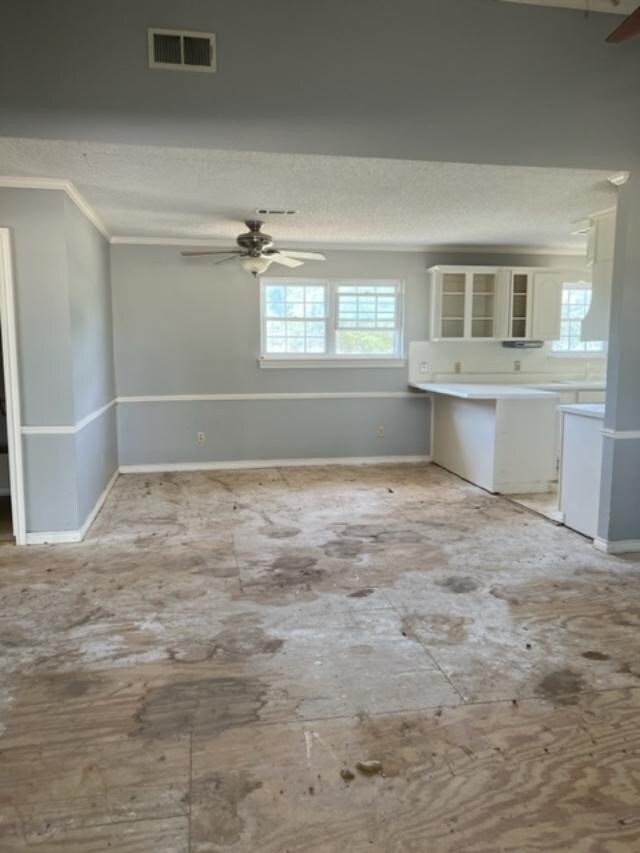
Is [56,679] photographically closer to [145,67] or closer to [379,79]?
[145,67]

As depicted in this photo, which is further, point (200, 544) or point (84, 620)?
point (200, 544)

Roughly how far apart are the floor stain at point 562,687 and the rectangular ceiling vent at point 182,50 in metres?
3.28

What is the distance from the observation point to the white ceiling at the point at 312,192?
11.0 ft

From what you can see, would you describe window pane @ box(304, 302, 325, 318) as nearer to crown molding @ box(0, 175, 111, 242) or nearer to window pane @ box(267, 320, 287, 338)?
window pane @ box(267, 320, 287, 338)

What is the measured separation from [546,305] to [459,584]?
161 inches

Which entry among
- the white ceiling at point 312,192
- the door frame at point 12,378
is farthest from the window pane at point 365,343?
the door frame at point 12,378

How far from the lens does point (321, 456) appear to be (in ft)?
21.8

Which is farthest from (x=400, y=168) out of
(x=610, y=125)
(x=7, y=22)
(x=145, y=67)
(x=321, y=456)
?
(x=321, y=456)

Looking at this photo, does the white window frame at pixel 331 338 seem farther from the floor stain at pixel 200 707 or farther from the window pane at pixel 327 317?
the floor stain at pixel 200 707

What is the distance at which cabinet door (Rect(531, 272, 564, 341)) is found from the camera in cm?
630

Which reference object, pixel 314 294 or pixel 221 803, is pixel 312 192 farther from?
pixel 221 803

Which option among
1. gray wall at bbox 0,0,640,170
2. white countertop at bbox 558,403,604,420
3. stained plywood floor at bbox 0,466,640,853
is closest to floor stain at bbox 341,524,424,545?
stained plywood floor at bbox 0,466,640,853

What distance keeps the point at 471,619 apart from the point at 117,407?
4484 mm

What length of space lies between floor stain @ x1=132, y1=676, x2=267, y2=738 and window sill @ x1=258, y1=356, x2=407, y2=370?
438 centimetres
